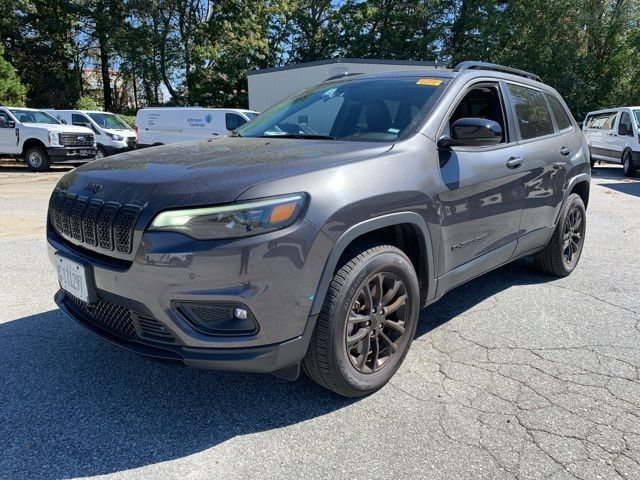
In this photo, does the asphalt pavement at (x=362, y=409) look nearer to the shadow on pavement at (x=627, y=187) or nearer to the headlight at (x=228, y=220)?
the headlight at (x=228, y=220)

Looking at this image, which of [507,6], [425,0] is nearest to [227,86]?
[425,0]

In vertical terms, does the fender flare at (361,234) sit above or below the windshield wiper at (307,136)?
below

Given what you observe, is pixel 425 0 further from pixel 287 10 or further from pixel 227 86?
pixel 227 86

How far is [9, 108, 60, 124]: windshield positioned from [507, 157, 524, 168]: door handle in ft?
52.6

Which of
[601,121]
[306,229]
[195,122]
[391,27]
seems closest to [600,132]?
[601,121]

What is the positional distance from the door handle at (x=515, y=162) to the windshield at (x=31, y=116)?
16030 millimetres

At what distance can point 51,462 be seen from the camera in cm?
230

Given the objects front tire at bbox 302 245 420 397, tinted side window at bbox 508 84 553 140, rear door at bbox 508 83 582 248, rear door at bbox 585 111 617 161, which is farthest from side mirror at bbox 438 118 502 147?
rear door at bbox 585 111 617 161

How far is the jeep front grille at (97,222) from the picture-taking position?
236 centimetres

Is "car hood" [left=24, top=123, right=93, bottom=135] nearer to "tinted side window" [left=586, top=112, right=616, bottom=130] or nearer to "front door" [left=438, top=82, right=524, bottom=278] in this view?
"front door" [left=438, top=82, right=524, bottom=278]

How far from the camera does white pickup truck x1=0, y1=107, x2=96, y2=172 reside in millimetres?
15219

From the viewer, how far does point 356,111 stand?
136 inches

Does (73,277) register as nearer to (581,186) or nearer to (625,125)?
(581,186)

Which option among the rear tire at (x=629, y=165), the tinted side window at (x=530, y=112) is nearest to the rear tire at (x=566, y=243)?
the tinted side window at (x=530, y=112)
